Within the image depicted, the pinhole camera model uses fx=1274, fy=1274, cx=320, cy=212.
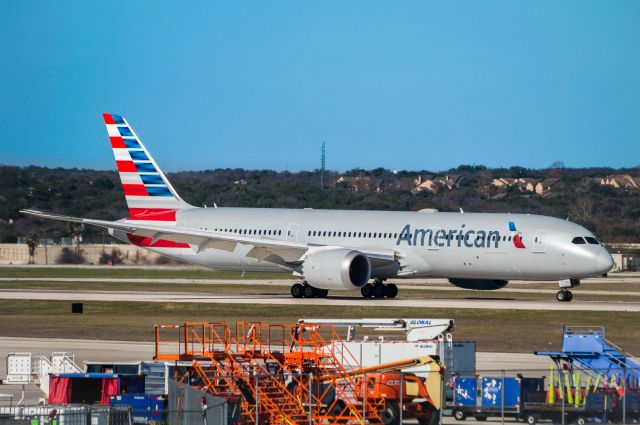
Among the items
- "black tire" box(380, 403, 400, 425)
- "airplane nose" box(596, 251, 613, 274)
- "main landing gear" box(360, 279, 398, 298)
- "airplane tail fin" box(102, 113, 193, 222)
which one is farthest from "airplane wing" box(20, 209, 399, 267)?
"black tire" box(380, 403, 400, 425)

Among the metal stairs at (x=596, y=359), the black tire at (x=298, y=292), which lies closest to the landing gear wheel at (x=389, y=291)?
the black tire at (x=298, y=292)

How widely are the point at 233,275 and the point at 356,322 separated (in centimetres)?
6161

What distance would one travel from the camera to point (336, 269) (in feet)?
176

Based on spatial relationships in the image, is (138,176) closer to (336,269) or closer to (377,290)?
(377,290)

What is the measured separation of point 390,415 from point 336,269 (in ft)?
102

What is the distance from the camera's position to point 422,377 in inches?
924

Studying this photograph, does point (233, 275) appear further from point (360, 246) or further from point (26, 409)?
point (26, 409)

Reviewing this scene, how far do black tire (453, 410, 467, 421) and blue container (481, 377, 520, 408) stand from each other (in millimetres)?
521

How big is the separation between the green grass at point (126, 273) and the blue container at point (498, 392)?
6069cm

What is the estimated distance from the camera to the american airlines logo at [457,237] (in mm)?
54562

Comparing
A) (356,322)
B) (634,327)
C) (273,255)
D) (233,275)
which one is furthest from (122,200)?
(356,322)

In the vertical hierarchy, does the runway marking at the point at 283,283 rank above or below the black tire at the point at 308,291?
below

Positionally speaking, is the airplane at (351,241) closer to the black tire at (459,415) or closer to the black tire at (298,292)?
the black tire at (298,292)

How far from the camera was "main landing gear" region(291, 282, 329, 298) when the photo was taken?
57594mm
